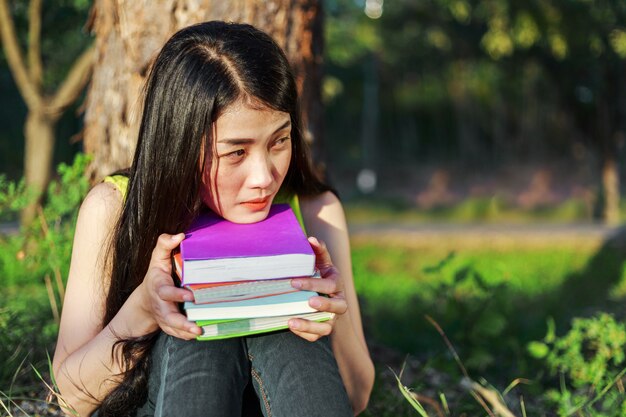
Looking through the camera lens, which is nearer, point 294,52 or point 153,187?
point 153,187

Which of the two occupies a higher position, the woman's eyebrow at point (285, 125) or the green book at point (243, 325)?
the woman's eyebrow at point (285, 125)

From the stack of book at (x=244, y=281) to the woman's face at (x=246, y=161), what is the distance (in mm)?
122

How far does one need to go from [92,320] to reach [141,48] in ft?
3.99

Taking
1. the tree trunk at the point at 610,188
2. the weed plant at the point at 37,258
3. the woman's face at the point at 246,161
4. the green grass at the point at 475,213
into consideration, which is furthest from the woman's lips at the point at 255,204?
the green grass at the point at 475,213

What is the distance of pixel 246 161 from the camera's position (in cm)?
188

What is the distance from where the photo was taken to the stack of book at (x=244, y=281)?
1.69m

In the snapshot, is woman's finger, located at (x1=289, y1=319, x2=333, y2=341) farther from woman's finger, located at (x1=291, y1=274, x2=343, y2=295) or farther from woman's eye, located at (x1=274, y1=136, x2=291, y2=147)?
woman's eye, located at (x1=274, y1=136, x2=291, y2=147)

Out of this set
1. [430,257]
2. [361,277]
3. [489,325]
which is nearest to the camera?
[489,325]

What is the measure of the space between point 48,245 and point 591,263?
5.70 m

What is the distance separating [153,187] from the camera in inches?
76.3

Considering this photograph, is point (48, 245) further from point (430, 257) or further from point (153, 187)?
point (430, 257)

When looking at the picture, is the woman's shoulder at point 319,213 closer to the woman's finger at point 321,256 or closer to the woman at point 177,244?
the woman at point 177,244

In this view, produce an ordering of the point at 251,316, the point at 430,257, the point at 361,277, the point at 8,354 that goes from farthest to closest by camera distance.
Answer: the point at 430,257
the point at 361,277
the point at 8,354
the point at 251,316

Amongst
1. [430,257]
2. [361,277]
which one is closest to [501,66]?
[430,257]
